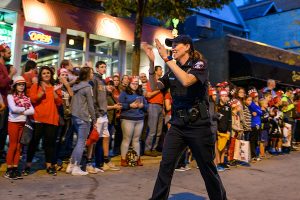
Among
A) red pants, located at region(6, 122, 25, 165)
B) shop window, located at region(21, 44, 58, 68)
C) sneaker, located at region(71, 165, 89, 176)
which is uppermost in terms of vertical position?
shop window, located at region(21, 44, 58, 68)

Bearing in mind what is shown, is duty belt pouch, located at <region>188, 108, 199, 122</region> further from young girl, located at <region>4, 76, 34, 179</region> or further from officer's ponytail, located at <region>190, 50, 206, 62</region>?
young girl, located at <region>4, 76, 34, 179</region>

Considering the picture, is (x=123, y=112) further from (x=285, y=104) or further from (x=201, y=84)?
(x=285, y=104)

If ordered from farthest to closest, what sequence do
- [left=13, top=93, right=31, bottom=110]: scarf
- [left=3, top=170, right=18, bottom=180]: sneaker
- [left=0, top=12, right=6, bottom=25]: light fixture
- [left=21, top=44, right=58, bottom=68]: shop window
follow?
[left=21, top=44, right=58, bottom=68]: shop window < [left=0, top=12, right=6, bottom=25]: light fixture < [left=13, top=93, right=31, bottom=110]: scarf < [left=3, top=170, right=18, bottom=180]: sneaker

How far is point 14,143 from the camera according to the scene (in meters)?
6.32

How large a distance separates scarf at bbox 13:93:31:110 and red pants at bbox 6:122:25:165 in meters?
0.32

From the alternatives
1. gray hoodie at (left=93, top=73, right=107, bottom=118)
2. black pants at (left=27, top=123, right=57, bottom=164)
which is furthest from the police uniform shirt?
gray hoodie at (left=93, top=73, right=107, bottom=118)

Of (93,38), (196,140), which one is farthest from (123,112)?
(93,38)

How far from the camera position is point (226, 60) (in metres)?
17.9

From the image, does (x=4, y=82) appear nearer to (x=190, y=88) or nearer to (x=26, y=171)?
(x=26, y=171)

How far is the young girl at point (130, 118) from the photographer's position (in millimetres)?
7949

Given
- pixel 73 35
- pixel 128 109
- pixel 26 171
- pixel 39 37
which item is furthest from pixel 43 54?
pixel 26 171

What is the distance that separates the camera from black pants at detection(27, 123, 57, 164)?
21.6 feet

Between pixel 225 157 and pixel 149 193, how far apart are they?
368cm

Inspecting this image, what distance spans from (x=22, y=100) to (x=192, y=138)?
11.6 ft
